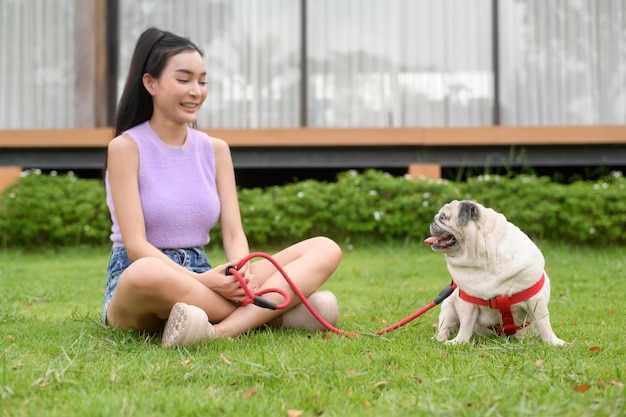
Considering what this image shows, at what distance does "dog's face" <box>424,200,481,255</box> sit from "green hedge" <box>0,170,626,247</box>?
3954 millimetres

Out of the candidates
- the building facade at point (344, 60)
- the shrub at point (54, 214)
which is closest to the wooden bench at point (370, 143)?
the building facade at point (344, 60)

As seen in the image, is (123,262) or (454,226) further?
(123,262)

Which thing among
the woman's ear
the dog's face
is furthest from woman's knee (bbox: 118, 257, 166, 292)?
the dog's face

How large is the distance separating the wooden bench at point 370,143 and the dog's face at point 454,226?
16.8 ft

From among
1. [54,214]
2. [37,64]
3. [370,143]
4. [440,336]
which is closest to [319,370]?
[440,336]

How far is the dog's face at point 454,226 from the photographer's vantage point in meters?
3.16

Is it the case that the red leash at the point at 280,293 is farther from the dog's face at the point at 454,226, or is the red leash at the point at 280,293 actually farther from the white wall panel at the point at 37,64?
the white wall panel at the point at 37,64

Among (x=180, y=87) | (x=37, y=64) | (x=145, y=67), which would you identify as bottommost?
(x=180, y=87)

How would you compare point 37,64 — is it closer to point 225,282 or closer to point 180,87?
point 180,87

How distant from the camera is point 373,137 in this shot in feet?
27.2

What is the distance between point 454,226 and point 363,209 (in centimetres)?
412

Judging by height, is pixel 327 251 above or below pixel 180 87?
below

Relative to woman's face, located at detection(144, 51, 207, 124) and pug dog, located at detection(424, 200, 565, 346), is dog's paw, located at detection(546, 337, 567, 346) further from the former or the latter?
woman's face, located at detection(144, 51, 207, 124)

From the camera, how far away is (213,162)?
380 cm
